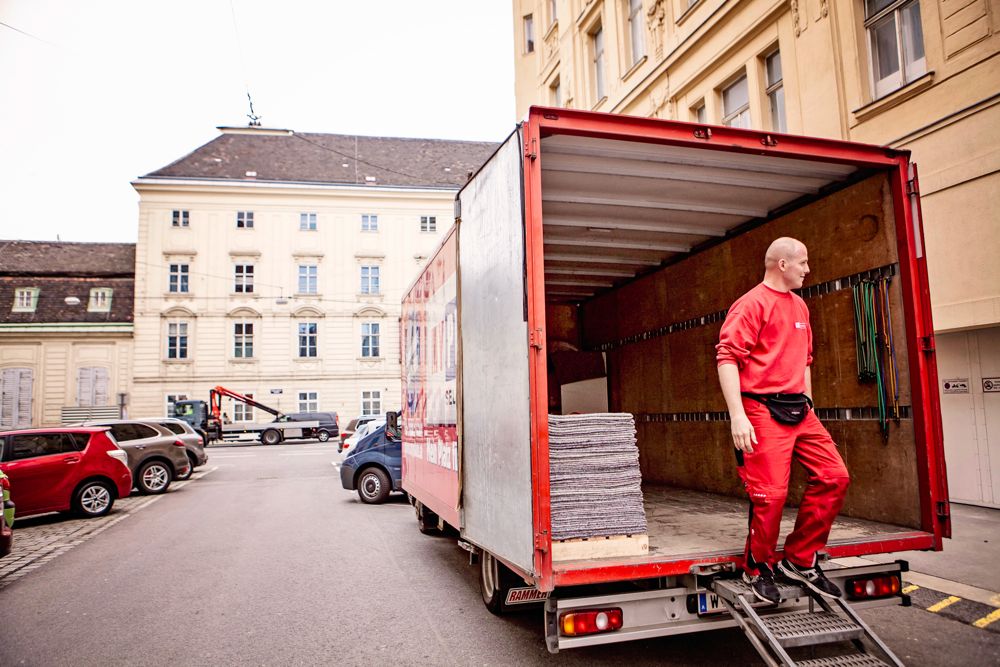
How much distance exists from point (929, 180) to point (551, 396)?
222 inches

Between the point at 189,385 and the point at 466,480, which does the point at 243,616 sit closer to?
the point at 466,480

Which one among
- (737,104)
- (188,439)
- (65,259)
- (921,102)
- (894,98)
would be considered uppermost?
(65,259)

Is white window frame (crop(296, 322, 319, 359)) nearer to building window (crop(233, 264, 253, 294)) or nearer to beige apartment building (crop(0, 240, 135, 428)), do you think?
building window (crop(233, 264, 253, 294))

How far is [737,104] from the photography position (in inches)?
533

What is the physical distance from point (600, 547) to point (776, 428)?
122 centimetres

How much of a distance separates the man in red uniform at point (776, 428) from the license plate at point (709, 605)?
236 mm

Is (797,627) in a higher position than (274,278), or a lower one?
lower

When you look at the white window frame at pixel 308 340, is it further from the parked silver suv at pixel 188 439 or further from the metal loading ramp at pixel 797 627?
the metal loading ramp at pixel 797 627

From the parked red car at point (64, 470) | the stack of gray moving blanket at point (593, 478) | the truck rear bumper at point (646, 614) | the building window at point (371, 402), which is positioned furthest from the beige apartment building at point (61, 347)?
the truck rear bumper at point (646, 614)

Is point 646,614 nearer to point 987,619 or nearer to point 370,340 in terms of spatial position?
point 987,619

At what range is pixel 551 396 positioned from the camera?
9.47 meters

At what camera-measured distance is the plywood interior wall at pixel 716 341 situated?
506cm

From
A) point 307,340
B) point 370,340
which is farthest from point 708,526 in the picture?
point 307,340

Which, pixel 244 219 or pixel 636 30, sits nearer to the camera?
pixel 636 30
